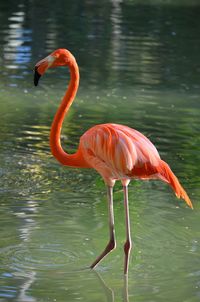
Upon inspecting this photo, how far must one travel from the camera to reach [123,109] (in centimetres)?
871

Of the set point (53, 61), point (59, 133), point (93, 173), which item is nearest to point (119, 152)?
point (59, 133)

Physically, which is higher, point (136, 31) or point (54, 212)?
point (54, 212)

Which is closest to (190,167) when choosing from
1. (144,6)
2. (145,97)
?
(145,97)

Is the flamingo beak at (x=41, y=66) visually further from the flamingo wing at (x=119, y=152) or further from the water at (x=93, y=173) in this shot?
the water at (x=93, y=173)

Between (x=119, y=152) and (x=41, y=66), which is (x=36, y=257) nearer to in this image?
(x=119, y=152)

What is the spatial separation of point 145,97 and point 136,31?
199 inches

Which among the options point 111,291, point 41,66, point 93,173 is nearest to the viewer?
point 111,291

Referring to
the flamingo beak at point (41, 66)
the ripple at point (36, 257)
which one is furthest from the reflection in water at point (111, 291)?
the flamingo beak at point (41, 66)

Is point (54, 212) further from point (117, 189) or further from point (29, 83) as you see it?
point (29, 83)

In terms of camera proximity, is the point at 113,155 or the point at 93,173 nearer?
the point at 113,155

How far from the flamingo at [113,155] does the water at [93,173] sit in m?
0.27

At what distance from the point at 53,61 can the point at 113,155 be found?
595 millimetres

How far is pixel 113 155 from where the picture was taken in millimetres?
4648

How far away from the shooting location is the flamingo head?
4.67 metres
